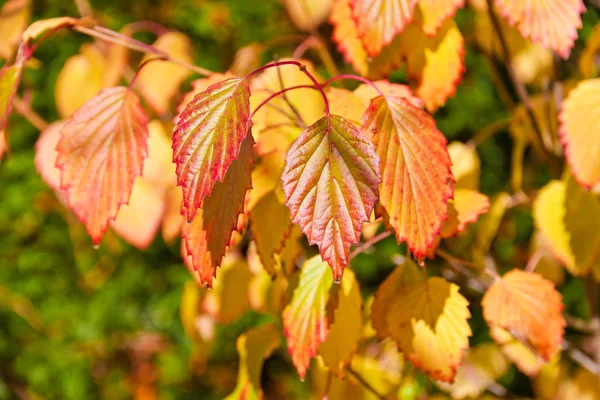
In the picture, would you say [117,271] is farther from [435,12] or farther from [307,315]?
[435,12]

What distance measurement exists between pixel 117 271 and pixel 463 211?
1.57 m

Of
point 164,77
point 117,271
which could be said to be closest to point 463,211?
point 164,77

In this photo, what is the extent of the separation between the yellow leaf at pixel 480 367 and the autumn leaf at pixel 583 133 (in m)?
0.82

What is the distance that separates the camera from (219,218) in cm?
60

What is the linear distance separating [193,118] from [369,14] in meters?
0.27

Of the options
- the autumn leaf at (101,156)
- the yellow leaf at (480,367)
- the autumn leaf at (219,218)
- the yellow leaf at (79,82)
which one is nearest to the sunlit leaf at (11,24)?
the yellow leaf at (79,82)

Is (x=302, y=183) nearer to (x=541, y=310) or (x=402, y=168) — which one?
(x=402, y=168)

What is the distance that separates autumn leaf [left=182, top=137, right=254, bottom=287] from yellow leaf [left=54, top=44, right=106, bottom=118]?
0.66 metres

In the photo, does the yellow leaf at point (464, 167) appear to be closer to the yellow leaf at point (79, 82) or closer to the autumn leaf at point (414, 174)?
the autumn leaf at point (414, 174)

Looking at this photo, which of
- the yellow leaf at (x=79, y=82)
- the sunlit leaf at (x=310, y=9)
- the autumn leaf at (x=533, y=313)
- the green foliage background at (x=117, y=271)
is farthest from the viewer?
the green foliage background at (x=117, y=271)

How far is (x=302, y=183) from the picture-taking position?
1.75 ft

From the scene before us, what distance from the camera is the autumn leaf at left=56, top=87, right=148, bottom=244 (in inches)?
26.4

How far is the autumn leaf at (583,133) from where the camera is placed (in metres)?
0.78

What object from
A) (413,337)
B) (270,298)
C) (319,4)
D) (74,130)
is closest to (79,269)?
(270,298)
